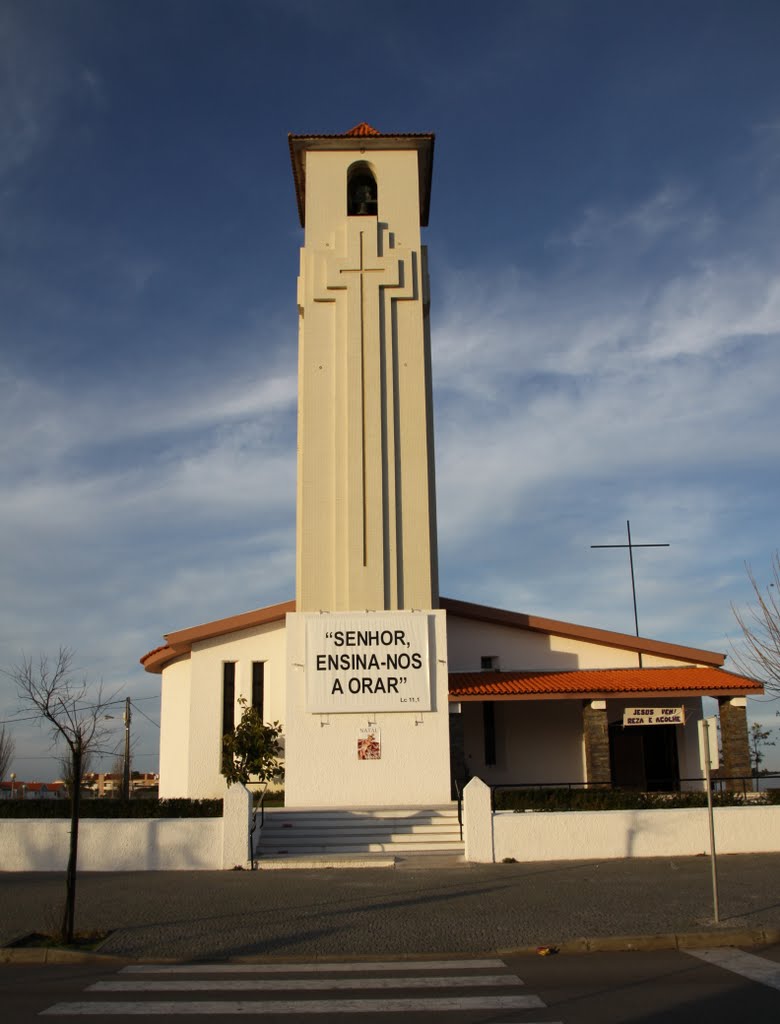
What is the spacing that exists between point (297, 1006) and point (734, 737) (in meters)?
19.0

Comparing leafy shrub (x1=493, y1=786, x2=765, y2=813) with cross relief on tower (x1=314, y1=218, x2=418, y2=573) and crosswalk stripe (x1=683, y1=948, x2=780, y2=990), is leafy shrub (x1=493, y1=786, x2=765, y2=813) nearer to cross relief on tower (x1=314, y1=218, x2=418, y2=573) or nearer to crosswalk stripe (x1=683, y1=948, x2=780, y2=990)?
cross relief on tower (x1=314, y1=218, x2=418, y2=573)

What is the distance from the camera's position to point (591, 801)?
18.7 m

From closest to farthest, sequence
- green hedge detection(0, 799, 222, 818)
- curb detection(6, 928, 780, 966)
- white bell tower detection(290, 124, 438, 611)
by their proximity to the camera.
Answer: curb detection(6, 928, 780, 966)
green hedge detection(0, 799, 222, 818)
white bell tower detection(290, 124, 438, 611)

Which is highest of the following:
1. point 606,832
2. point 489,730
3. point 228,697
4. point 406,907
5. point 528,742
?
point 228,697

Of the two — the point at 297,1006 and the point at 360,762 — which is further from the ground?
the point at 360,762

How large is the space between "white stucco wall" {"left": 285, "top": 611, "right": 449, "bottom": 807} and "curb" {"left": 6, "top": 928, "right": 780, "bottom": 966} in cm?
1206

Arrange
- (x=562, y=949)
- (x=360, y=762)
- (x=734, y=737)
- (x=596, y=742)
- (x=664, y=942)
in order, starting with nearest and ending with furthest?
(x=562, y=949) < (x=664, y=942) < (x=360, y=762) < (x=596, y=742) < (x=734, y=737)

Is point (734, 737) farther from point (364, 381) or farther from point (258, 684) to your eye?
point (364, 381)

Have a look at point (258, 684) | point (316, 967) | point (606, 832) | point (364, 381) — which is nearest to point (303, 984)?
point (316, 967)

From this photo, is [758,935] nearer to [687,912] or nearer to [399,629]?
[687,912]

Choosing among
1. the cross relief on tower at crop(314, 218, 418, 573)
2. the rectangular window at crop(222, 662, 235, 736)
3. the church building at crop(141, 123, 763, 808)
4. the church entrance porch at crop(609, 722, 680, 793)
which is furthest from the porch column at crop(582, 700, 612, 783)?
the rectangular window at crop(222, 662, 235, 736)

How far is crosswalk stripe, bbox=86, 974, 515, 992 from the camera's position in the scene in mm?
8297

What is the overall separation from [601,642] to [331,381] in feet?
35.8

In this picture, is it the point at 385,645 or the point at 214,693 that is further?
the point at 214,693
